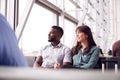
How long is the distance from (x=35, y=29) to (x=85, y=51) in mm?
1838

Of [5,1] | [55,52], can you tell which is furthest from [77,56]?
[5,1]

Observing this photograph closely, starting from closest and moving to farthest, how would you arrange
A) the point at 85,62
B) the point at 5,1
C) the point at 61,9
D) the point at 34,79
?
1. the point at 34,79
2. the point at 85,62
3. the point at 5,1
4. the point at 61,9

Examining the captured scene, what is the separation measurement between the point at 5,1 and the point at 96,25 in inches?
260

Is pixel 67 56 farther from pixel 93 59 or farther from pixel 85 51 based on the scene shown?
pixel 93 59

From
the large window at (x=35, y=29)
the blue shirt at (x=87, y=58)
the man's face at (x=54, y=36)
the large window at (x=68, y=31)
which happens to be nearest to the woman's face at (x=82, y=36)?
the blue shirt at (x=87, y=58)

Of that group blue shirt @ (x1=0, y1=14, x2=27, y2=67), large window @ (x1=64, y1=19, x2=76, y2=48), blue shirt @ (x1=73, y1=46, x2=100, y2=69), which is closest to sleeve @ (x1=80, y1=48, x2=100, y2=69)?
blue shirt @ (x1=73, y1=46, x2=100, y2=69)

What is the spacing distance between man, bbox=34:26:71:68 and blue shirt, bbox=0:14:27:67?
84.2 inches

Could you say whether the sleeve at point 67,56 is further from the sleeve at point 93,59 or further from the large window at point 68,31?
the large window at point 68,31

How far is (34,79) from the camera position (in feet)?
0.88

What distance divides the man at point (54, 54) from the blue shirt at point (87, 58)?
0.12 metres

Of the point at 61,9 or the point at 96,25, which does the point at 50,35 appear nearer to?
the point at 61,9

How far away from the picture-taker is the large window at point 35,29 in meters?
4.29

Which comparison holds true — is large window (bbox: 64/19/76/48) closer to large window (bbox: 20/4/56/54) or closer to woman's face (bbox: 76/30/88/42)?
large window (bbox: 20/4/56/54)

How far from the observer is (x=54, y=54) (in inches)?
129
